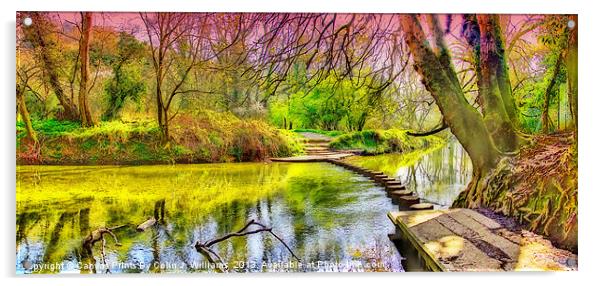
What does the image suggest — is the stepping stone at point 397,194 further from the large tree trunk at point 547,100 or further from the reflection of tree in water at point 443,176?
the large tree trunk at point 547,100

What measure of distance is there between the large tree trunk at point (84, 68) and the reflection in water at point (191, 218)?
386mm

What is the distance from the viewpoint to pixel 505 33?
13.7 ft

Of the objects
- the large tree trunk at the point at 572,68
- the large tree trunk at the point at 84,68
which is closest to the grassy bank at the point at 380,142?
the large tree trunk at the point at 572,68

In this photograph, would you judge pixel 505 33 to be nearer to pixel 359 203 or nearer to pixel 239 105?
pixel 359 203

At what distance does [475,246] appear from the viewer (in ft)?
13.1

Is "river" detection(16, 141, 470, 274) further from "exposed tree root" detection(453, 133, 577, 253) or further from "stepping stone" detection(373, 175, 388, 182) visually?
"exposed tree root" detection(453, 133, 577, 253)

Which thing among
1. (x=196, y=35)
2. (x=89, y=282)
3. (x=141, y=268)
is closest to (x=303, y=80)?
(x=196, y=35)

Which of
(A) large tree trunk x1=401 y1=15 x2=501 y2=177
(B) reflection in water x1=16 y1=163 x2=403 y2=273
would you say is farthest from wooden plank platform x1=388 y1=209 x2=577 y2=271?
(A) large tree trunk x1=401 y1=15 x2=501 y2=177

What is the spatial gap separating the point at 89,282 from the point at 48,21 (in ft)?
6.16

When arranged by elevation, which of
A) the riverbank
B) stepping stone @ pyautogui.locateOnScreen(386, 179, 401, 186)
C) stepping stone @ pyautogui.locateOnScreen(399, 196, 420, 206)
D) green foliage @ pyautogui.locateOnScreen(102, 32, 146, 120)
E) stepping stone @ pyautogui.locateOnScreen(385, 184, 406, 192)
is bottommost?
stepping stone @ pyautogui.locateOnScreen(399, 196, 420, 206)

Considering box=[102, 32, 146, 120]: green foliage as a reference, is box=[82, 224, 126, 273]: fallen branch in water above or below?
below

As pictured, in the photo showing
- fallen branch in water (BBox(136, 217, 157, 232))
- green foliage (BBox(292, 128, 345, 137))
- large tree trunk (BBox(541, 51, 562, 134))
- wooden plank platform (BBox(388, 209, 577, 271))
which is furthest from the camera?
green foliage (BBox(292, 128, 345, 137))

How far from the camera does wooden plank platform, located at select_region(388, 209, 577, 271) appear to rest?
395 centimetres

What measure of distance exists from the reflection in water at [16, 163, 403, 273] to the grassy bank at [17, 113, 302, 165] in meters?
0.08
